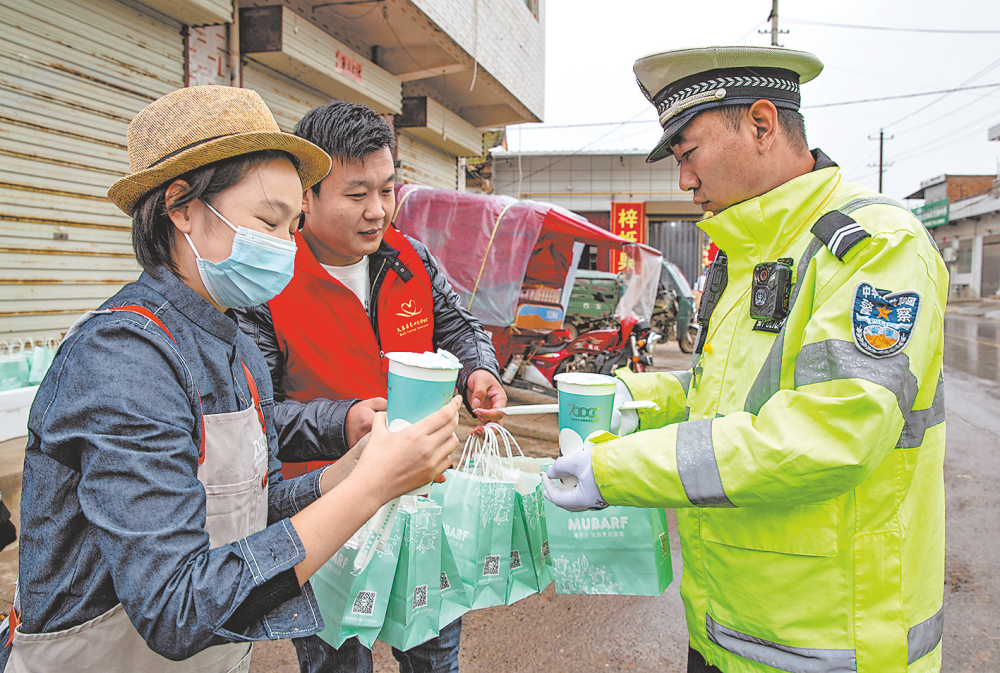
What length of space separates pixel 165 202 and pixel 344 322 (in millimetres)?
908

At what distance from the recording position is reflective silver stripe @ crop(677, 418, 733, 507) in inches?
47.5

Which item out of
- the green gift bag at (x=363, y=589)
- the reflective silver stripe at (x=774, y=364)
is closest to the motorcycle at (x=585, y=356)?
the green gift bag at (x=363, y=589)

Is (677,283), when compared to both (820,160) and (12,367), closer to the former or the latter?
(12,367)

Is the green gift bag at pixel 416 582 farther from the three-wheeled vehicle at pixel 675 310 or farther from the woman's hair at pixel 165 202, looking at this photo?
the three-wheeled vehicle at pixel 675 310

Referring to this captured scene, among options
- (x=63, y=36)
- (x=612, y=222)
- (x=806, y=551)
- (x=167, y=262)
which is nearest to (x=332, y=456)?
(x=167, y=262)

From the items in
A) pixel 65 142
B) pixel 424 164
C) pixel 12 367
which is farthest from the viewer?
pixel 424 164

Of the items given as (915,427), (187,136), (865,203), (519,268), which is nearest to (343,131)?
(187,136)

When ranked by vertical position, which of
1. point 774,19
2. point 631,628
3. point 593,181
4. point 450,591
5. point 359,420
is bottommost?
point 631,628

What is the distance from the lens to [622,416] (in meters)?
1.90

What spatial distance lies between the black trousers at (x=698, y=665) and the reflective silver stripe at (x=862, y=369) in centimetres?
91

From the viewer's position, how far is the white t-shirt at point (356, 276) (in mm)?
2170

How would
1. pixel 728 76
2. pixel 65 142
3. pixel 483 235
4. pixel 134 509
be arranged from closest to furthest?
pixel 134 509, pixel 728 76, pixel 65 142, pixel 483 235

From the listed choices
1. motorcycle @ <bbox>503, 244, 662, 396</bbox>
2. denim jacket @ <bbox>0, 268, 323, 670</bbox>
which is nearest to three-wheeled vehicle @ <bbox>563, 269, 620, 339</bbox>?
motorcycle @ <bbox>503, 244, 662, 396</bbox>

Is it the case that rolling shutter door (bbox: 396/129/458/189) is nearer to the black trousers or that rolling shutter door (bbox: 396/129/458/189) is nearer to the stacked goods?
the stacked goods
